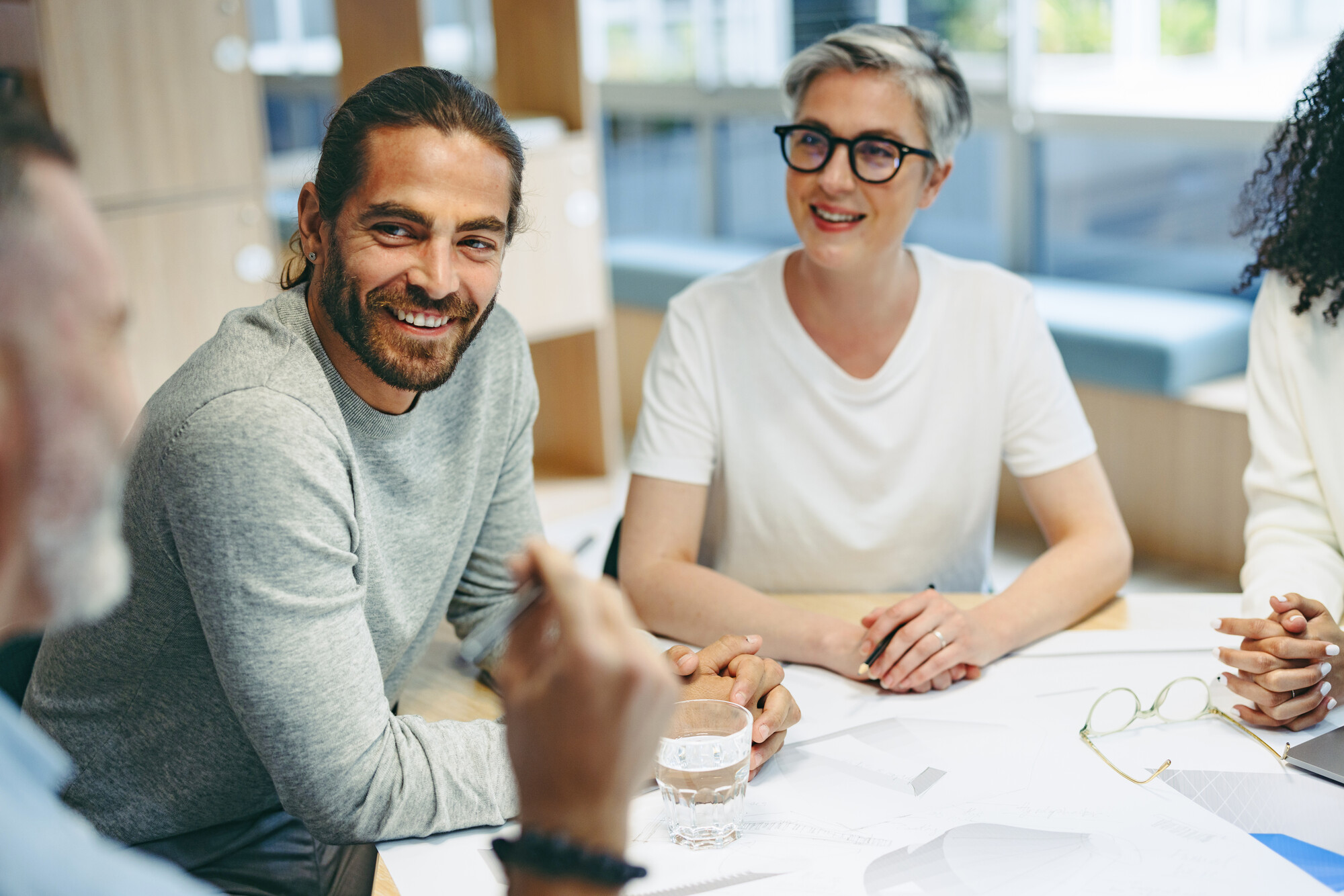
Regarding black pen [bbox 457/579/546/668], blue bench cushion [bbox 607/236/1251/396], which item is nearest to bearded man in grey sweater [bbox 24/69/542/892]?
black pen [bbox 457/579/546/668]

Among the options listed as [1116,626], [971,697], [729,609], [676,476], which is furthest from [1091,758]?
[676,476]

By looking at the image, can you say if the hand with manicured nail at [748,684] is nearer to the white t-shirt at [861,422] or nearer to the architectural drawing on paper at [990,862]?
the architectural drawing on paper at [990,862]

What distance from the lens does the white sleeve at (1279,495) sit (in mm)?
1525

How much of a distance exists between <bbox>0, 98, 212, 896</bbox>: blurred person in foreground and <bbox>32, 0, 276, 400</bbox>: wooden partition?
Answer: 232 cm

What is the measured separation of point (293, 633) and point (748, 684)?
1.46 ft

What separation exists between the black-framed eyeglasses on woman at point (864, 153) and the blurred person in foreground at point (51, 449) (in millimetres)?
Answer: 1255

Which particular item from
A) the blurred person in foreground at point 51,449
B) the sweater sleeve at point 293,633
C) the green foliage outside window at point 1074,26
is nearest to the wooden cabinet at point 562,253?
the green foliage outside window at point 1074,26

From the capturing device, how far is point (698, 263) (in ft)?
15.4

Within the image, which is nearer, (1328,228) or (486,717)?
(486,717)

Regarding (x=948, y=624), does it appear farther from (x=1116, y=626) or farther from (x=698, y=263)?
(x=698, y=263)

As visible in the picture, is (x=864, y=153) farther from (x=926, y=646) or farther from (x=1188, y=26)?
(x=1188, y=26)

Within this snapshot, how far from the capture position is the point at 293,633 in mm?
1107

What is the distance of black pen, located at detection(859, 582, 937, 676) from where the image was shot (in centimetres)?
137

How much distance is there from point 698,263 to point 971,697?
3.48 m
